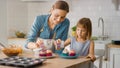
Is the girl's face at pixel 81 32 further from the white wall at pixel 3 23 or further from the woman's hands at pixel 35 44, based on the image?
the white wall at pixel 3 23

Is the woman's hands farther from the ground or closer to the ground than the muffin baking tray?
farther from the ground

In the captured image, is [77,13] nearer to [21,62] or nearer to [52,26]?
[52,26]

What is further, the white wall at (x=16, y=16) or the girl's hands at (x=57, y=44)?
the white wall at (x=16, y=16)

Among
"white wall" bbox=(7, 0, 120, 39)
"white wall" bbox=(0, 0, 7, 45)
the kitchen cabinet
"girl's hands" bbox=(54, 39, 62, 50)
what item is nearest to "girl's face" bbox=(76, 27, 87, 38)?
"girl's hands" bbox=(54, 39, 62, 50)

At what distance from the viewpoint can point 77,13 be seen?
4.32 m

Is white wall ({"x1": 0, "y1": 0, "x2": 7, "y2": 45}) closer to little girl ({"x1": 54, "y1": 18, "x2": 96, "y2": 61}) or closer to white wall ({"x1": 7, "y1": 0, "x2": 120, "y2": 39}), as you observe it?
white wall ({"x1": 7, "y1": 0, "x2": 120, "y2": 39})

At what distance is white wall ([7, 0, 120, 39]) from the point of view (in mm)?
4051

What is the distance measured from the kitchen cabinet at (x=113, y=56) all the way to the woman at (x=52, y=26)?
119 centimetres

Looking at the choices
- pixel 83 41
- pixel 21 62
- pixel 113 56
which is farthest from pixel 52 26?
pixel 113 56

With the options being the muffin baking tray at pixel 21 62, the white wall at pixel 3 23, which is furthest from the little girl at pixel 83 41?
the white wall at pixel 3 23

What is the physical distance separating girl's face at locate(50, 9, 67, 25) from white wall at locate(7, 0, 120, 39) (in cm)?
186

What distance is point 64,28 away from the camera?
2.49 metres

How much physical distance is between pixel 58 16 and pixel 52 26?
157 mm

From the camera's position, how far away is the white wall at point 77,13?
13.3ft
